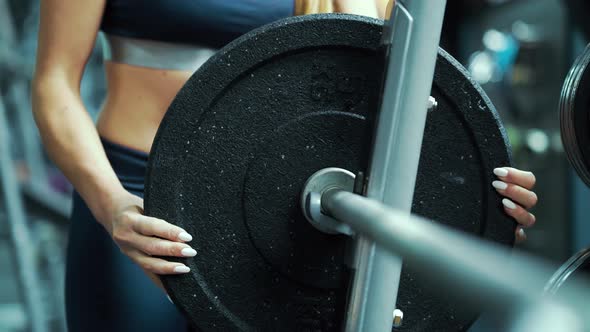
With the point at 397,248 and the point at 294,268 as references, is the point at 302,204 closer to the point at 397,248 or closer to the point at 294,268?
the point at 294,268

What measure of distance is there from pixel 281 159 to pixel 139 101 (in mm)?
304

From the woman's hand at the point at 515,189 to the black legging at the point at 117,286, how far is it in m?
0.46

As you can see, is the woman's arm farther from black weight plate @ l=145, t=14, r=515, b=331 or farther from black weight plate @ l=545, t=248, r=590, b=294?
black weight plate @ l=545, t=248, r=590, b=294

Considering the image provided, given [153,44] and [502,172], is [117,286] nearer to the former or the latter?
[153,44]

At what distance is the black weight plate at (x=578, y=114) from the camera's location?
0.79m

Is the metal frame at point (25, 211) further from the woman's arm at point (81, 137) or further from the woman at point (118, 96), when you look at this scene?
the woman's arm at point (81, 137)

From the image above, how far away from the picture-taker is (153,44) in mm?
957

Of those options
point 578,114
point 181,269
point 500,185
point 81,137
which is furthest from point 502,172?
point 81,137

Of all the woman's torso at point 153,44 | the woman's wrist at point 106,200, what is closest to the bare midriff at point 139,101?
the woman's torso at point 153,44

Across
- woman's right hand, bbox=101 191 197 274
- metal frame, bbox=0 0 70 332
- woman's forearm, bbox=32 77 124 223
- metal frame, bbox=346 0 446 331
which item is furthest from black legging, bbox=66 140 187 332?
metal frame, bbox=0 0 70 332

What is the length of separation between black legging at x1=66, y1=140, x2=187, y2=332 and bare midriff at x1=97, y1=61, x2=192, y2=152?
0.02 meters

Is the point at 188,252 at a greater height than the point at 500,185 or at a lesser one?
lesser

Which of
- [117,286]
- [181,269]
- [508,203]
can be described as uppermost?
[508,203]

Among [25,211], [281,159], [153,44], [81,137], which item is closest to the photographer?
[281,159]
